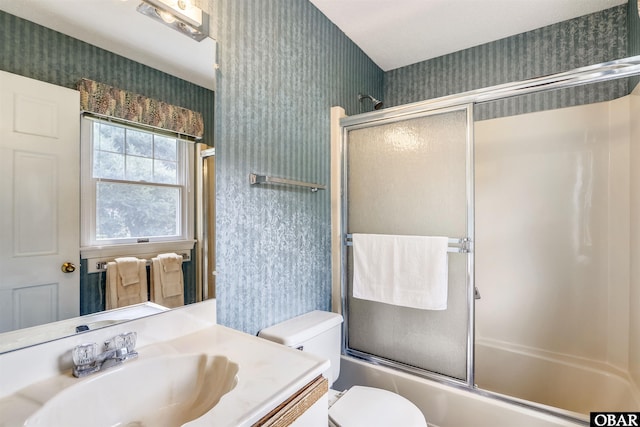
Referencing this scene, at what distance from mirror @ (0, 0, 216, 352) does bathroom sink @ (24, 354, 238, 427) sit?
7.4 inches

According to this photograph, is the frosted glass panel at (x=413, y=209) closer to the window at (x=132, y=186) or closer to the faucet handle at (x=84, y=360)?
the window at (x=132, y=186)

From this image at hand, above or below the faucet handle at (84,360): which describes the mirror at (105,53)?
above

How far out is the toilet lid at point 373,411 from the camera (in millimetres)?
1213

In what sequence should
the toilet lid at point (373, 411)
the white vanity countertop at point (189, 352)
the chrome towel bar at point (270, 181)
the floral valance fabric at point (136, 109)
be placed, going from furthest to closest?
the chrome towel bar at point (270, 181) → the toilet lid at point (373, 411) → the floral valance fabric at point (136, 109) → the white vanity countertop at point (189, 352)

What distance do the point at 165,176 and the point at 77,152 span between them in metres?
0.27

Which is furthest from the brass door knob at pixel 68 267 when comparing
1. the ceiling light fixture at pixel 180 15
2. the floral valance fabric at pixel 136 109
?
the ceiling light fixture at pixel 180 15

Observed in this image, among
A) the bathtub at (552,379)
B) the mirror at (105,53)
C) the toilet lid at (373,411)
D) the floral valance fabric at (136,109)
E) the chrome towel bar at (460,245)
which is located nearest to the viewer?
the mirror at (105,53)

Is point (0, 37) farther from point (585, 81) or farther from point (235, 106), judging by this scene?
point (585, 81)

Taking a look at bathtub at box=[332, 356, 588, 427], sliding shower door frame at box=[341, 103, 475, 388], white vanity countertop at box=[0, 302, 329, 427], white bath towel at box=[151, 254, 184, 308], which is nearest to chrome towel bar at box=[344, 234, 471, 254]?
sliding shower door frame at box=[341, 103, 475, 388]

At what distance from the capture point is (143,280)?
104 cm

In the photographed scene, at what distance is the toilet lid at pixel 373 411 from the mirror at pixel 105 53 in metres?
0.78

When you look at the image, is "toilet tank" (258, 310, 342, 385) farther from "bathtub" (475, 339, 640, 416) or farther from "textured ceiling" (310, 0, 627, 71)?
"textured ceiling" (310, 0, 627, 71)

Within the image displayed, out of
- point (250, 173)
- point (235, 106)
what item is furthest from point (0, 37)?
point (250, 173)

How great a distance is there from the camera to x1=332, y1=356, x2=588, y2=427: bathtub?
1386 millimetres
